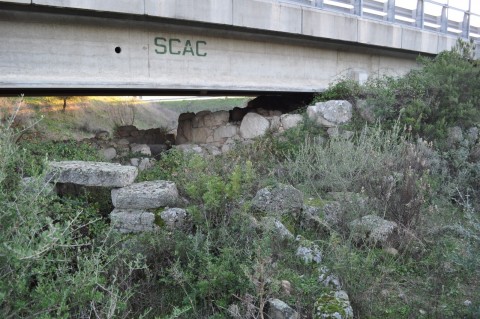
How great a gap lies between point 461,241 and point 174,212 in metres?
3.46

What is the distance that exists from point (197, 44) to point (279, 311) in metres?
6.39

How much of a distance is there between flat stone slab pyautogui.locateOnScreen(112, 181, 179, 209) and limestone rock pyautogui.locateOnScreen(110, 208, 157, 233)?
15 centimetres

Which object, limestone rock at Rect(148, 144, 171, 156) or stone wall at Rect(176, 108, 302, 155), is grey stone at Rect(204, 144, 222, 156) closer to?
stone wall at Rect(176, 108, 302, 155)

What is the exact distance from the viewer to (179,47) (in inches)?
346

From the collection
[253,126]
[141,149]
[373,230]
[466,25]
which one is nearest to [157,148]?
[141,149]

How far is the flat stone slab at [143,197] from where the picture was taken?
5422mm

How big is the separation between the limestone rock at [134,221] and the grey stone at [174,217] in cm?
14

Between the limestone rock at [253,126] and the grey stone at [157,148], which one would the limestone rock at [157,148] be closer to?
the grey stone at [157,148]

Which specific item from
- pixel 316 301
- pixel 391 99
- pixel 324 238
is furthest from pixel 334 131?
pixel 316 301

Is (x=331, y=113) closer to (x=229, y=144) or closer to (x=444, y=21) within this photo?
(x=229, y=144)

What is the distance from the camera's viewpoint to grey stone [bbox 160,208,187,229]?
518 cm

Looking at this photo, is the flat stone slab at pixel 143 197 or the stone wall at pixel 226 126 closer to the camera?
the flat stone slab at pixel 143 197

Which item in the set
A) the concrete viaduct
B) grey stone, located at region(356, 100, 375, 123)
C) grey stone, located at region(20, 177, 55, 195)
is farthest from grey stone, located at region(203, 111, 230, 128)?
grey stone, located at region(20, 177, 55, 195)

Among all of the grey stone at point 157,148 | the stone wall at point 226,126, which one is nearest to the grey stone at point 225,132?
the stone wall at point 226,126
